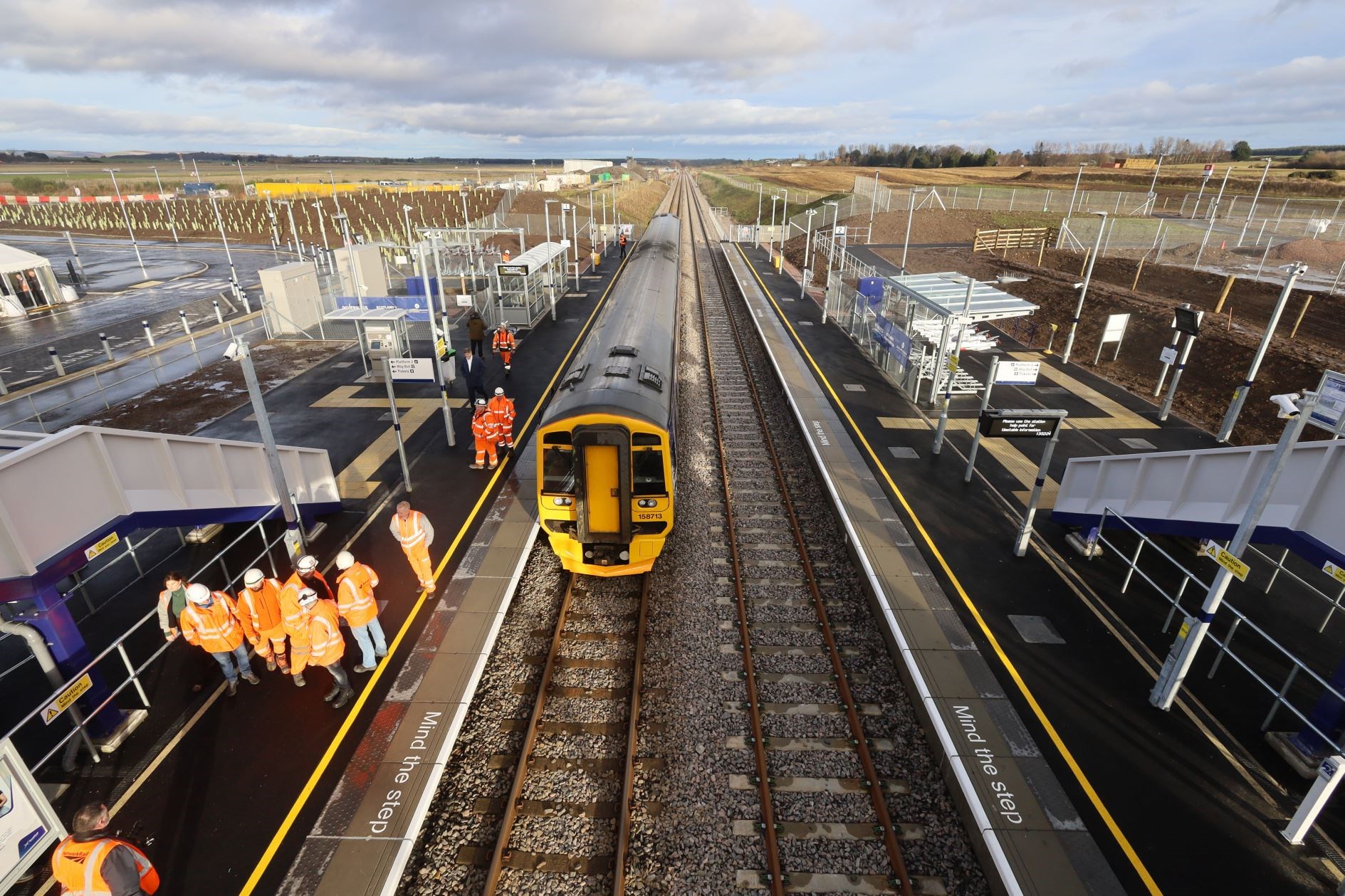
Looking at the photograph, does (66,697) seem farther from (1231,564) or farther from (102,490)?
(1231,564)

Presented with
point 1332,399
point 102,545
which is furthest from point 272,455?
point 1332,399

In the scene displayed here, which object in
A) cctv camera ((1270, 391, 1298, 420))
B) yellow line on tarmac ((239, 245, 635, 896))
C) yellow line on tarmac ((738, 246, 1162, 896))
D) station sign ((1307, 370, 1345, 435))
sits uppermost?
cctv camera ((1270, 391, 1298, 420))

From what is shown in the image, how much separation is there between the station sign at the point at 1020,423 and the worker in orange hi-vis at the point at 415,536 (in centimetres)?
980

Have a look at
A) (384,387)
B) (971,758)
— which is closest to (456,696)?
(971,758)

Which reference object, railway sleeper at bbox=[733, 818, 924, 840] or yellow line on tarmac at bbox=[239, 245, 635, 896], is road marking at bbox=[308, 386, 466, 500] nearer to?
yellow line on tarmac at bbox=[239, 245, 635, 896]

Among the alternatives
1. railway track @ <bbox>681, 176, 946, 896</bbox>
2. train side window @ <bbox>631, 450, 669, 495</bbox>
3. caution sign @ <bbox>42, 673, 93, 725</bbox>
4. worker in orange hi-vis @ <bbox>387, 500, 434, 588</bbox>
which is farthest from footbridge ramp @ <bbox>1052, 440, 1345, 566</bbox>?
caution sign @ <bbox>42, 673, 93, 725</bbox>

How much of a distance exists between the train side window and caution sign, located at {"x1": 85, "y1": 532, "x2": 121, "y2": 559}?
20.9 feet

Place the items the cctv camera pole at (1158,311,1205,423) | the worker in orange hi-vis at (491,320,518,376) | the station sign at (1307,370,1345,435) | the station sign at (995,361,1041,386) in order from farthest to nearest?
the worker in orange hi-vis at (491,320,518,376) < the cctv camera pole at (1158,311,1205,423) < the station sign at (995,361,1041,386) < the station sign at (1307,370,1345,435)

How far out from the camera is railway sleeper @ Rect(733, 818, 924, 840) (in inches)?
252

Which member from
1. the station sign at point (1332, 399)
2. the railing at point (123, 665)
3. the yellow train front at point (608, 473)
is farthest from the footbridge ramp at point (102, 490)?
the station sign at point (1332, 399)

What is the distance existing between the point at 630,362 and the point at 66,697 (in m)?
8.13

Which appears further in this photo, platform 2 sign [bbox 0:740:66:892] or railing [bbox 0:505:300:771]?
railing [bbox 0:505:300:771]

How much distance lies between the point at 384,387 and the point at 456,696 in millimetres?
13274

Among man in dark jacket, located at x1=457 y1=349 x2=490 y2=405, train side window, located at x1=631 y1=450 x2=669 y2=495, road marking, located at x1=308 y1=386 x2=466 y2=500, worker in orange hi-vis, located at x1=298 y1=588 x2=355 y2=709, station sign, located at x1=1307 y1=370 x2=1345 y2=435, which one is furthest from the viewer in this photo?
man in dark jacket, located at x1=457 y1=349 x2=490 y2=405
